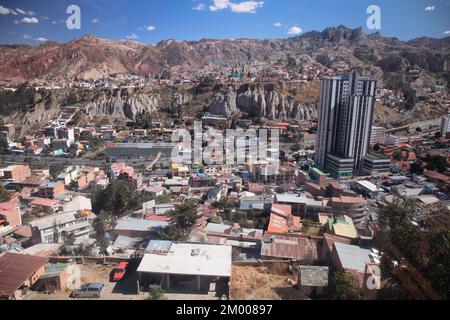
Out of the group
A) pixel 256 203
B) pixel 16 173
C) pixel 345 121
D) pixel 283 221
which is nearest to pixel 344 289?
pixel 283 221

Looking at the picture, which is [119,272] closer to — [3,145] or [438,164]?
[438,164]

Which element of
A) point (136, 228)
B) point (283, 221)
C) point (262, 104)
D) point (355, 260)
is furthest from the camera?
point (262, 104)

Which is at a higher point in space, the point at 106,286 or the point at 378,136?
the point at 378,136

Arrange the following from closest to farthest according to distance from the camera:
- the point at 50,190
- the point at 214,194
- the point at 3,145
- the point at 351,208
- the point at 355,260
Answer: the point at 355,260, the point at 351,208, the point at 214,194, the point at 50,190, the point at 3,145

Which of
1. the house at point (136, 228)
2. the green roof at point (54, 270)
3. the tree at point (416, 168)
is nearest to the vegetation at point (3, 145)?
the house at point (136, 228)

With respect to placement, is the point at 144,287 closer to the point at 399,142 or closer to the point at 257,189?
the point at 257,189

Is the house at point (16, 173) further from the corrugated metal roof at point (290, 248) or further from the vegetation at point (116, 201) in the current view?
the corrugated metal roof at point (290, 248)
